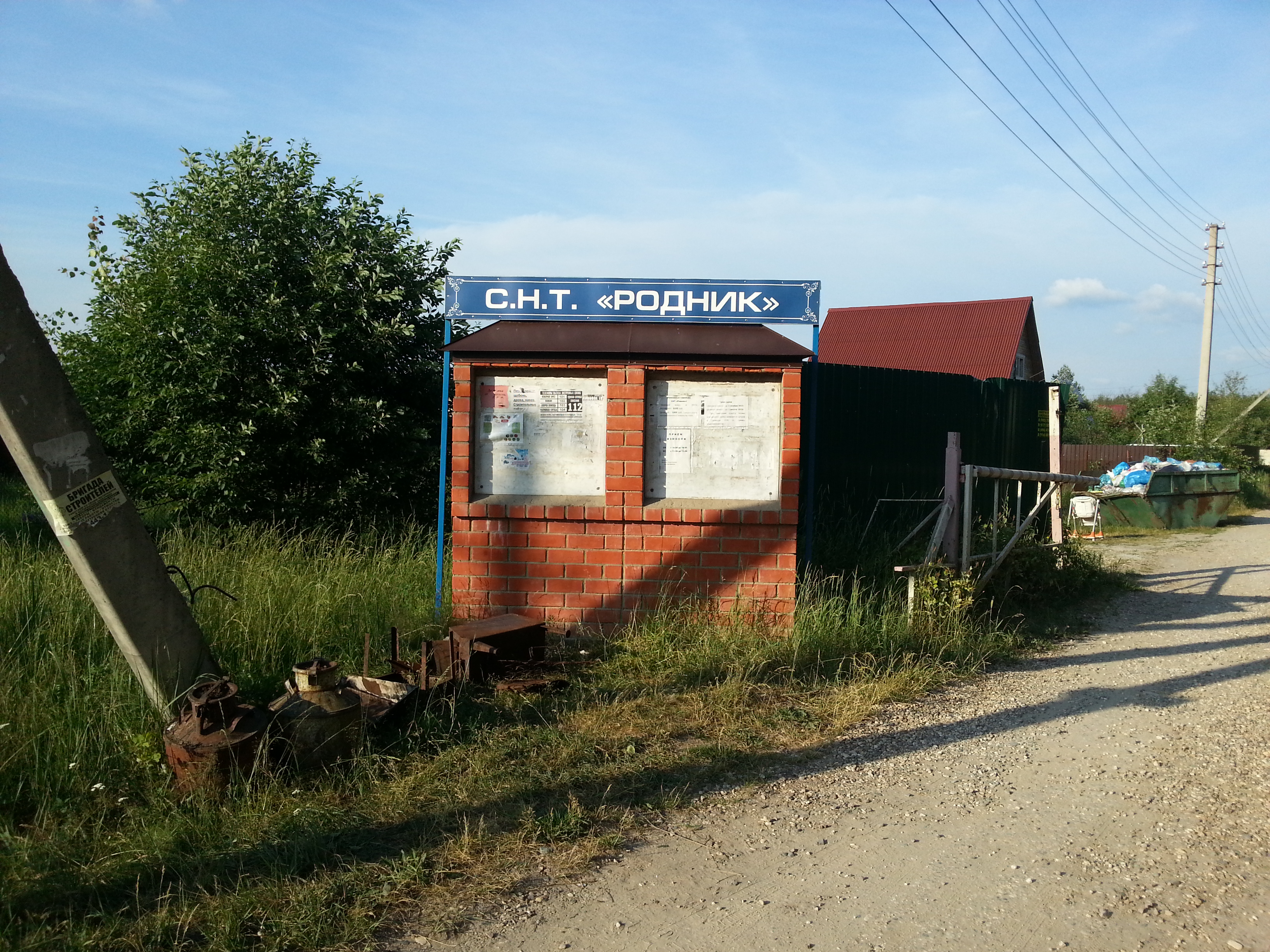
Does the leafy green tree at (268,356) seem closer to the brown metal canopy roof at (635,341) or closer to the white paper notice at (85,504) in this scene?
the brown metal canopy roof at (635,341)

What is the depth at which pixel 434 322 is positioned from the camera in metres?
10.3

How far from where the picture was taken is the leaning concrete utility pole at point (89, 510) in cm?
397

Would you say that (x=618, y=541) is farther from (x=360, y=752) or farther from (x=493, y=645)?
(x=360, y=752)

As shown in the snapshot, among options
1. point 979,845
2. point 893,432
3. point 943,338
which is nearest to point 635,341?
point 979,845

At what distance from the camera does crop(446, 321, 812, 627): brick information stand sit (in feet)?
22.2

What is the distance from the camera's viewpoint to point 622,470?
6797mm

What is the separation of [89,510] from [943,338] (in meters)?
28.3

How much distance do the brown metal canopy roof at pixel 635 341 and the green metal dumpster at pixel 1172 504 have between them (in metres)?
12.9

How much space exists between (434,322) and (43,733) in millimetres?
6571

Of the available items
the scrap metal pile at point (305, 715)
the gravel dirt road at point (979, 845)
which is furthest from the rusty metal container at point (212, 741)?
Answer: the gravel dirt road at point (979, 845)

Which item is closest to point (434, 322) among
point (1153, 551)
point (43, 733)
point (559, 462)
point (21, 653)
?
point (559, 462)

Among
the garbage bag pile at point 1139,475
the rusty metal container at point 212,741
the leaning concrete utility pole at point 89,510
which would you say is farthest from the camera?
the garbage bag pile at point 1139,475

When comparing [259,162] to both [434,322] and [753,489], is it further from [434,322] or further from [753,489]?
[753,489]

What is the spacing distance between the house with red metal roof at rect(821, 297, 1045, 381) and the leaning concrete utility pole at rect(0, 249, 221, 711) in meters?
25.6
